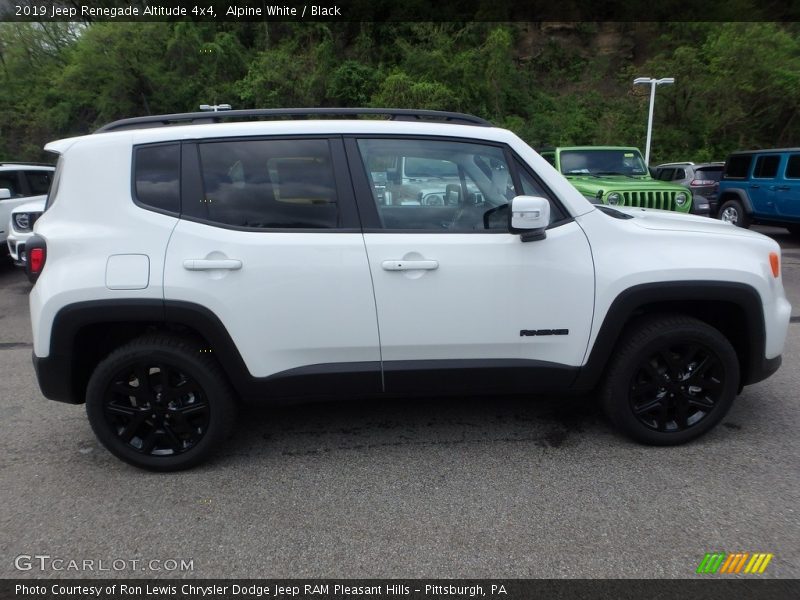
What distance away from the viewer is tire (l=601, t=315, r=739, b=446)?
3188 mm

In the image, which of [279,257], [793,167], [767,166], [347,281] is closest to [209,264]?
[279,257]

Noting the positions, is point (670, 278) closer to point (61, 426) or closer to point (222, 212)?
point (222, 212)

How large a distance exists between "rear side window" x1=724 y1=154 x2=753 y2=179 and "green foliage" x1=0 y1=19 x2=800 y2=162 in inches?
456

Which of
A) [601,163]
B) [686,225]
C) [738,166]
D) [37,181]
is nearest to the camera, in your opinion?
[686,225]

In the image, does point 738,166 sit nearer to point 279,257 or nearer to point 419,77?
point 279,257

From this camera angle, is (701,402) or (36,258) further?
(701,402)

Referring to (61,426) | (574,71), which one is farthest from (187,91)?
(61,426)

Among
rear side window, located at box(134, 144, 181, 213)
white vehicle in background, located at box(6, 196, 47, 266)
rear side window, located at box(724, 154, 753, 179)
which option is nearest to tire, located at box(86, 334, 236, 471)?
rear side window, located at box(134, 144, 181, 213)

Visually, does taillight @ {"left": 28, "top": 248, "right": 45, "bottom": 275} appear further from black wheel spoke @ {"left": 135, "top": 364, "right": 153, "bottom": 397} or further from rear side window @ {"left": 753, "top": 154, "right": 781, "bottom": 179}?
rear side window @ {"left": 753, "top": 154, "right": 781, "bottom": 179}

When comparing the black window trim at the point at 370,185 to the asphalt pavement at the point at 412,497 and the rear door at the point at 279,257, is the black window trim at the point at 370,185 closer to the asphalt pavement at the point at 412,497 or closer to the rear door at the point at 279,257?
the rear door at the point at 279,257

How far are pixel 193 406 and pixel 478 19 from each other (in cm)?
3314

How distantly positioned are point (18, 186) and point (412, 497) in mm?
9413

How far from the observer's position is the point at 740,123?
22906 mm

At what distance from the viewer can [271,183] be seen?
3072 mm
